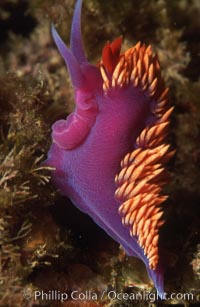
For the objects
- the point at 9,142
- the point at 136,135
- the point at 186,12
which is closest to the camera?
the point at 136,135

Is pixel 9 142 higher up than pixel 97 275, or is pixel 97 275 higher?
pixel 9 142

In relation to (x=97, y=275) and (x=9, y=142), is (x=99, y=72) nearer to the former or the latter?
(x=9, y=142)

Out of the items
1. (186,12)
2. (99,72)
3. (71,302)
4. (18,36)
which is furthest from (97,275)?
(186,12)

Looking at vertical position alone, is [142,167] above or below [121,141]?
below

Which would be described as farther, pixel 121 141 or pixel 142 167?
pixel 121 141
